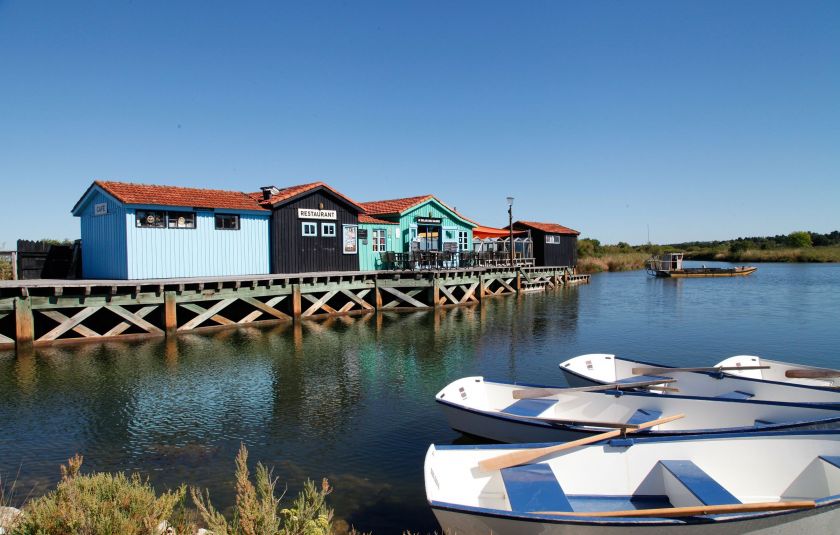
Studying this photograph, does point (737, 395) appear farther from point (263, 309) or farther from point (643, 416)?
point (263, 309)

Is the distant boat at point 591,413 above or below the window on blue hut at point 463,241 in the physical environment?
below

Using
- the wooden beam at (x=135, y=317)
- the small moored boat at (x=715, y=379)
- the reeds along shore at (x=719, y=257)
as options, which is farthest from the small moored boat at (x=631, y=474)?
the reeds along shore at (x=719, y=257)

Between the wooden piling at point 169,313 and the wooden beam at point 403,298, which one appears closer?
the wooden piling at point 169,313

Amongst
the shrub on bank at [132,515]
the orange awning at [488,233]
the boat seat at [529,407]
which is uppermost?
the orange awning at [488,233]

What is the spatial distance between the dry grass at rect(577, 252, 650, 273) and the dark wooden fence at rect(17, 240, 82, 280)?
5121cm

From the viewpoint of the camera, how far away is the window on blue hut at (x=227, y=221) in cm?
2434

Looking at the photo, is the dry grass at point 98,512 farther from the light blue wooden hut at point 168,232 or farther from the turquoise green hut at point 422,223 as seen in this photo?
the turquoise green hut at point 422,223

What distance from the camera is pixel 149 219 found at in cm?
2205

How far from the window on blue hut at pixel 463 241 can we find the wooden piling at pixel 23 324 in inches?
941

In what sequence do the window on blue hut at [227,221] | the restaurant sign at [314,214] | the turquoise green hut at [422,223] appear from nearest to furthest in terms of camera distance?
the window on blue hut at [227,221]
the restaurant sign at [314,214]
the turquoise green hut at [422,223]

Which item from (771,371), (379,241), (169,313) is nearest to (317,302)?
(379,241)

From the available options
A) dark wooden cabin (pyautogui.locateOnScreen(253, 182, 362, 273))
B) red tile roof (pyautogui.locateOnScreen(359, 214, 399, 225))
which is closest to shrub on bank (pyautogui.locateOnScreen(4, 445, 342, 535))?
dark wooden cabin (pyautogui.locateOnScreen(253, 182, 362, 273))

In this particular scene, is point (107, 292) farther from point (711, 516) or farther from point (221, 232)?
point (711, 516)

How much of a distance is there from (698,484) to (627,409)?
123 inches
